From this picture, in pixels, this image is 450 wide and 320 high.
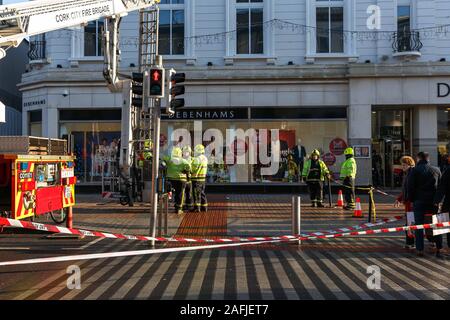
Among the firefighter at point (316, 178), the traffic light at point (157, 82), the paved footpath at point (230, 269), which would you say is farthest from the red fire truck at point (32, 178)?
the firefighter at point (316, 178)

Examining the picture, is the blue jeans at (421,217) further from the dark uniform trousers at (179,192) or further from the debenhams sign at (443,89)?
the debenhams sign at (443,89)

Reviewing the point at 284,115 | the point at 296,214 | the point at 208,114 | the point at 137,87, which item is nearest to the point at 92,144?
the point at 208,114

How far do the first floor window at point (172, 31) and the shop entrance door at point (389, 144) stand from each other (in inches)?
372

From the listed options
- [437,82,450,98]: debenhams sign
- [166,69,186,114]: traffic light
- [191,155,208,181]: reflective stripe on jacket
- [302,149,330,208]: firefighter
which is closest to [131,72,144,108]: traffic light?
[166,69,186,114]: traffic light

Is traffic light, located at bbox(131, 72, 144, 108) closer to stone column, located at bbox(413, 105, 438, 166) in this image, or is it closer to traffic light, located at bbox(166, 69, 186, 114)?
traffic light, located at bbox(166, 69, 186, 114)

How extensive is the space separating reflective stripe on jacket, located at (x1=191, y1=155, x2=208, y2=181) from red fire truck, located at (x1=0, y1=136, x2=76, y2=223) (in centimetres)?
389

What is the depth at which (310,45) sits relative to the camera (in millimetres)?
22438

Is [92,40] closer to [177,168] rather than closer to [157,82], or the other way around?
[177,168]

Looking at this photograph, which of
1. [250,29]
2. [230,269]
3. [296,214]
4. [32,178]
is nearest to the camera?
[230,269]

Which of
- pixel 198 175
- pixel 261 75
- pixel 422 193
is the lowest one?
pixel 422 193

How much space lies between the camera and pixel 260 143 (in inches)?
890

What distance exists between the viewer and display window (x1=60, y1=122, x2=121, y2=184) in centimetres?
2292

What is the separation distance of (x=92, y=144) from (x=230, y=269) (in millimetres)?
16583

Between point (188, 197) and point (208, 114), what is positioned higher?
point (208, 114)
